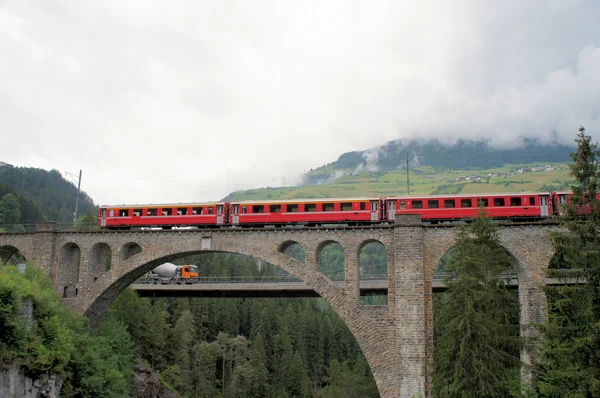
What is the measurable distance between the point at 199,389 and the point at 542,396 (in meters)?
39.8

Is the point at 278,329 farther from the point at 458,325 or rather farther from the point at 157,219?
the point at 458,325

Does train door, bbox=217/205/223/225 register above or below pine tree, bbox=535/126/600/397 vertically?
above

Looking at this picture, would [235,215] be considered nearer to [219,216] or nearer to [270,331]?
[219,216]

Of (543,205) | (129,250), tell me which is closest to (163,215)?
(129,250)

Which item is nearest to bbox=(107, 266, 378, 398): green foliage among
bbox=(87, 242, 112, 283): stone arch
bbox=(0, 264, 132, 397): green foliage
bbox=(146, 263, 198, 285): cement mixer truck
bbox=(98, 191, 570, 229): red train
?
bbox=(146, 263, 198, 285): cement mixer truck

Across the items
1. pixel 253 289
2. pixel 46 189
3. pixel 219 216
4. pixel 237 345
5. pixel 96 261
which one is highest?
pixel 46 189

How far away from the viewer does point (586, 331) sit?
18109mm

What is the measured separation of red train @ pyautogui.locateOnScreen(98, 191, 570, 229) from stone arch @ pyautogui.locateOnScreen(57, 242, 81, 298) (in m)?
2.97

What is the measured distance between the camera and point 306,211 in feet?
107

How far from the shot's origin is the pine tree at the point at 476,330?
2281cm

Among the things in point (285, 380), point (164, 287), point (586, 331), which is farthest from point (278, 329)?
point (586, 331)

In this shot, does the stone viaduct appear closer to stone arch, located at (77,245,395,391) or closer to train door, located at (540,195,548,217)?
stone arch, located at (77,245,395,391)

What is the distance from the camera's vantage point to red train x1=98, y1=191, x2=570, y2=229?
98.7 feet

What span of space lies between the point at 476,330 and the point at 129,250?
2480cm
